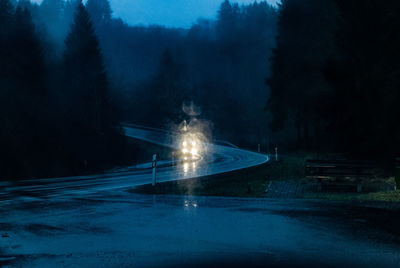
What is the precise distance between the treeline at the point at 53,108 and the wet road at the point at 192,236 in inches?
719

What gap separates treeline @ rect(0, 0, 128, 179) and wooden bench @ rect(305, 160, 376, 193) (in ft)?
58.9

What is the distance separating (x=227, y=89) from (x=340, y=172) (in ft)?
300

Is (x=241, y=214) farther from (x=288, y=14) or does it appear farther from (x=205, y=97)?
(x=205, y=97)

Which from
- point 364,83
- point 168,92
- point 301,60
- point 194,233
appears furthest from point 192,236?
point 168,92

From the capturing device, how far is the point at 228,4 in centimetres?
12006

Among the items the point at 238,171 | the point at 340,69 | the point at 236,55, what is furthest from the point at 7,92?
the point at 236,55

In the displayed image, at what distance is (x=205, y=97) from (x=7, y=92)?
217ft

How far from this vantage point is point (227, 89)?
10394cm

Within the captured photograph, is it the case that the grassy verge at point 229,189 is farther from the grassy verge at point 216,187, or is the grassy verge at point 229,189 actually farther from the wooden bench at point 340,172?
the wooden bench at point 340,172

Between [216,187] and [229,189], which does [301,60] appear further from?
[229,189]

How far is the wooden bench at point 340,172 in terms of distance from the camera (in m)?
13.2

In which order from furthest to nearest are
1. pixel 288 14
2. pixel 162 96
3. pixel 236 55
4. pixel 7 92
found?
pixel 236 55
pixel 162 96
pixel 288 14
pixel 7 92

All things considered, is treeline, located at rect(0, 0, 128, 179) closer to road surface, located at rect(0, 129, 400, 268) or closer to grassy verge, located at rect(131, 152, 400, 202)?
grassy verge, located at rect(131, 152, 400, 202)

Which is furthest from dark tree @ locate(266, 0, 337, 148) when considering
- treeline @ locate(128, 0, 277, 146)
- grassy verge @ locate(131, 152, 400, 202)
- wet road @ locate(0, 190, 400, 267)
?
wet road @ locate(0, 190, 400, 267)
